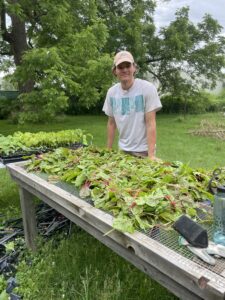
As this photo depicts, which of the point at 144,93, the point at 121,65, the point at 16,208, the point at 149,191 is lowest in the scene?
the point at 16,208

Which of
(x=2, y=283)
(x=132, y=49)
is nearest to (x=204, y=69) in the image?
(x=132, y=49)

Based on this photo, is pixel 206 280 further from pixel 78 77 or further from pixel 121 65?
pixel 78 77

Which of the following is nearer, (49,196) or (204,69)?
(49,196)

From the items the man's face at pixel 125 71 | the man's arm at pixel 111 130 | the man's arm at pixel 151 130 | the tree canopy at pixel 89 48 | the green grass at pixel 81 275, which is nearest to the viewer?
the green grass at pixel 81 275

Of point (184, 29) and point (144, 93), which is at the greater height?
point (184, 29)

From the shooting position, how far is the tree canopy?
7.52m

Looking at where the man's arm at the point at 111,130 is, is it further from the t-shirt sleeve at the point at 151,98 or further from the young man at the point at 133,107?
the t-shirt sleeve at the point at 151,98

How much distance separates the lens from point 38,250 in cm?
331

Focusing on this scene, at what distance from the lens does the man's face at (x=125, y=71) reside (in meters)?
3.11

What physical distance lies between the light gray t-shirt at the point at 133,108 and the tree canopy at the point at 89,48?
384cm

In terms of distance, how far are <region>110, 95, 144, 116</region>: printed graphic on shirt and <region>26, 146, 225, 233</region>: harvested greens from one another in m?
0.57

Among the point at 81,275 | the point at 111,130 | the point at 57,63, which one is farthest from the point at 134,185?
the point at 57,63

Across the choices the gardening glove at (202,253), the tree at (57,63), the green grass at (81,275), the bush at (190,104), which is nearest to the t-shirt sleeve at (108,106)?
the green grass at (81,275)

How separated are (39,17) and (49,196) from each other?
24.3ft
